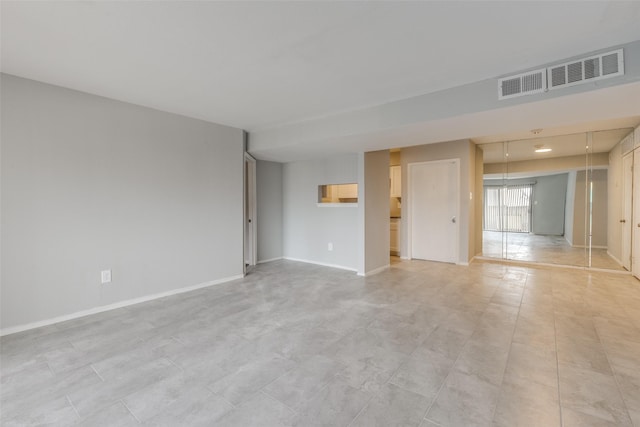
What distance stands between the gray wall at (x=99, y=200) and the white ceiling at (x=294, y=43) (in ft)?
1.33

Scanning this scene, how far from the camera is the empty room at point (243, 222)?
5.98 feet

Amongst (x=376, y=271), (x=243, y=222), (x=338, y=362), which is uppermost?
(x=243, y=222)

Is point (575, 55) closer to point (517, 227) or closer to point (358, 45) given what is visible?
point (358, 45)

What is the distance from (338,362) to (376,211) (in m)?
3.26

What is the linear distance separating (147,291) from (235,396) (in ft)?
8.27

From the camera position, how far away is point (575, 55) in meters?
2.34

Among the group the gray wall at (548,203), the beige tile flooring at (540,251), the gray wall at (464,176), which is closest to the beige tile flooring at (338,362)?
the gray wall at (464,176)

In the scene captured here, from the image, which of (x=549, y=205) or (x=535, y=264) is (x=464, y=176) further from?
(x=549, y=205)

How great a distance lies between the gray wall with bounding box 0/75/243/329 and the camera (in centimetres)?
281

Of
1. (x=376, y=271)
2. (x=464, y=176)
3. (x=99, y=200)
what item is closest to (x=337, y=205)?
(x=376, y=271)

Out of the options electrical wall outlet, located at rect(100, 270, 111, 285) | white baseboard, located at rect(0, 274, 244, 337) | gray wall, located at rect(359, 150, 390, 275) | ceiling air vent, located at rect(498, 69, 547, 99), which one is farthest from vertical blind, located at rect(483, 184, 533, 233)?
electrical wall outlet, located at rect(100, 270, 111, 285)

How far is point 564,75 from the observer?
236 centimetres

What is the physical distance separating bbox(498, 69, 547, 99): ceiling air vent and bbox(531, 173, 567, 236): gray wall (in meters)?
6.07

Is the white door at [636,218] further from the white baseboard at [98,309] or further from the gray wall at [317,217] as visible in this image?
the white baseboard at [98,309]
